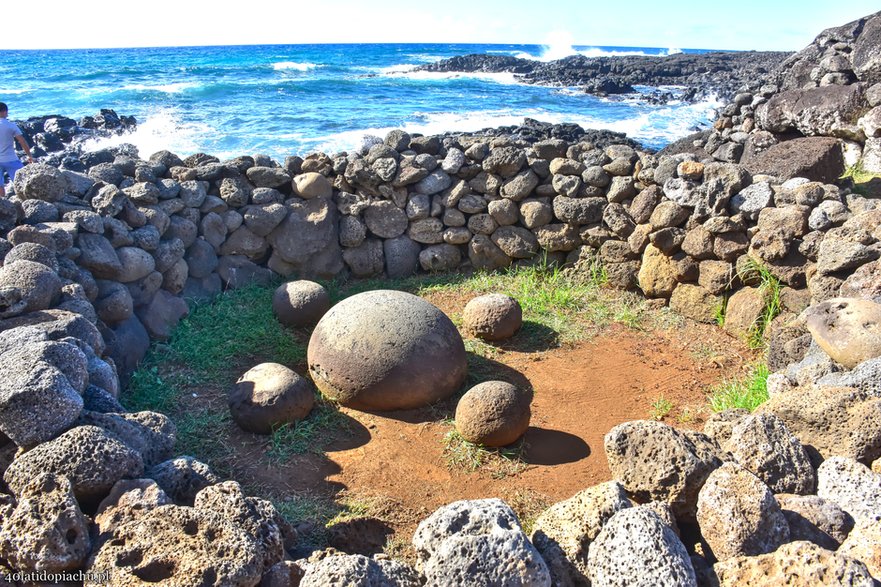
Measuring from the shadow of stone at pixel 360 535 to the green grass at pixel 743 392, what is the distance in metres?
2.55

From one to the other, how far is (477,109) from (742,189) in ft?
62.7

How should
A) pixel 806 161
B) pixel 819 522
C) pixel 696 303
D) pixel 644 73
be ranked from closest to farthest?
pixel 819 522
pixel 696 303
pixel 806 161
pixel 644 73

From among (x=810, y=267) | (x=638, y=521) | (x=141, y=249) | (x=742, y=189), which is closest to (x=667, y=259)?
(x=742, y=189)

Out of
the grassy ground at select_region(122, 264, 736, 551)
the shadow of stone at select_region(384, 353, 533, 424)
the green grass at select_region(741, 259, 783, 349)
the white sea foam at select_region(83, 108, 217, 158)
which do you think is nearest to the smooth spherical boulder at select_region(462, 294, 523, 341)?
the grassy ground at select_region(122, 264, 736, 551)

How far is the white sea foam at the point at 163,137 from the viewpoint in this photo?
16.7 meters

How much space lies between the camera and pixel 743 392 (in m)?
5.18

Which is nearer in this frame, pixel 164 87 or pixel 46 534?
pixel 46 534

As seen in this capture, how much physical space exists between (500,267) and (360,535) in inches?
177

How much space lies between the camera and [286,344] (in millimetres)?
6242

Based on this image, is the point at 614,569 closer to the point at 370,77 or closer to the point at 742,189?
the point at 742,189

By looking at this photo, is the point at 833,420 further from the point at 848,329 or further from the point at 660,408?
the point at 660,408

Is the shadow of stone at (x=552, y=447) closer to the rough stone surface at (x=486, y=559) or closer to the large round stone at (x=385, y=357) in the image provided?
the large round stone at (x=385, y=357)

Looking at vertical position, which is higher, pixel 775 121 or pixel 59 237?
pixel 775 121

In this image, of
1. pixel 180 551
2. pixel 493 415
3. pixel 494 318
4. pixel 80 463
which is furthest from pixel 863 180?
pixel 80 463
